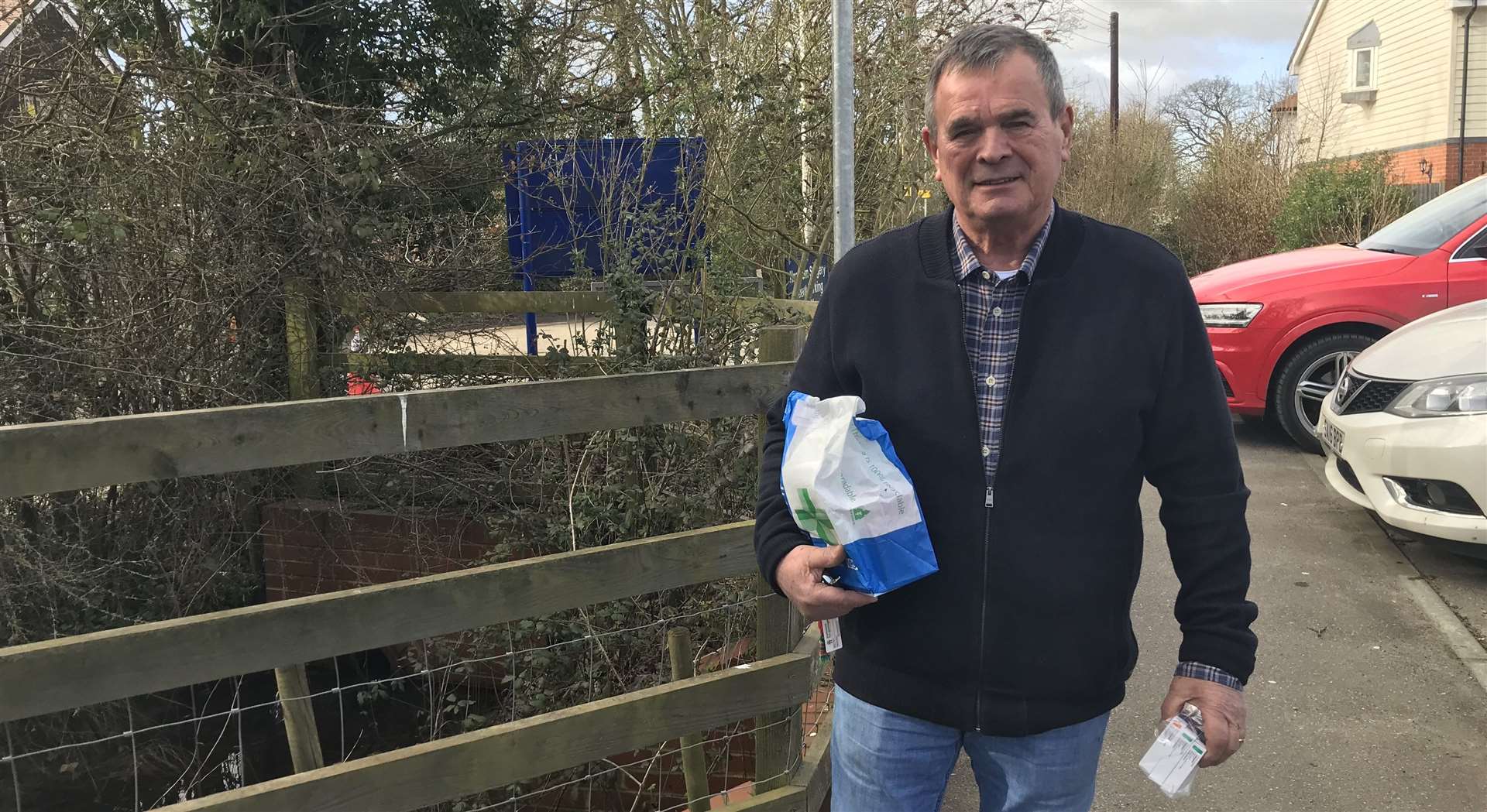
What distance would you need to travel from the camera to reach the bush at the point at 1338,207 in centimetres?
1372

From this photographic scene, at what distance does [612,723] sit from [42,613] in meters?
3.14

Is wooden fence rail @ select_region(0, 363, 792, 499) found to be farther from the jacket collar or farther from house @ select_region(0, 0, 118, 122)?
house @ select_region(0, 0, 118, 122)

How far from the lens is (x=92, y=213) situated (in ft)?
14.1

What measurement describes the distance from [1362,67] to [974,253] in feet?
95.7

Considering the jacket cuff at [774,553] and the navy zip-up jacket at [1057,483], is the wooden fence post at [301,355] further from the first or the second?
the navy zip-up jacket at [1057,483]

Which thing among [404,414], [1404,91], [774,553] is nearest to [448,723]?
[404,414]

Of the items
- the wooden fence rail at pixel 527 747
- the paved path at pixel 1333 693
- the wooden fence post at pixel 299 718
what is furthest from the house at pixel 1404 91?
the wooden fence post at pixel 299 718

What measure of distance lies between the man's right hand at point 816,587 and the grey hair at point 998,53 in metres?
0.83

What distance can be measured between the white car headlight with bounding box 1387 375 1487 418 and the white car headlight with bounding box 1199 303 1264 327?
6.96 ft

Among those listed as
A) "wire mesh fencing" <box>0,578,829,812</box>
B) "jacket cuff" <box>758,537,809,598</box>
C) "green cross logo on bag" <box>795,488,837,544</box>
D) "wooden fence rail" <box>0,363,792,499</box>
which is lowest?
"wire mesh fencing" <box>0,578,829,812</box>

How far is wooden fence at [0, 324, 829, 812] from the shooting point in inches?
79.2

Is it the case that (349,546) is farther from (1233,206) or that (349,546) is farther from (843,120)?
(1233,206)

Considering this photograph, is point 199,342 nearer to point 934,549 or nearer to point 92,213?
point 92,213

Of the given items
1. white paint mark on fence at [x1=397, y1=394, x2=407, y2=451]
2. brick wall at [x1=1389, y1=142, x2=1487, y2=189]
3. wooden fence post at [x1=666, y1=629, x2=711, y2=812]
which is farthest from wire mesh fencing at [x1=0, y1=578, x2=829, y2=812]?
brick wall at [x1=1389, y1=142, x2=1487, y2=189]
